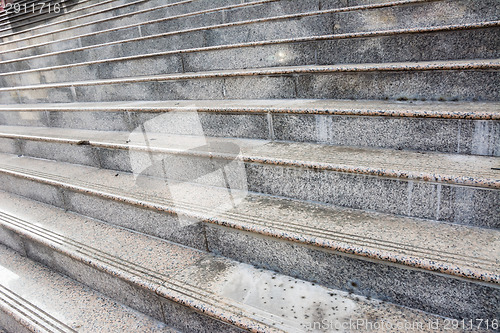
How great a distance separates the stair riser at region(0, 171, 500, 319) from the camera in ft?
3.82

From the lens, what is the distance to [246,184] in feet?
6.30

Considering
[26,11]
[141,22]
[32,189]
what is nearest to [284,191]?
[32,189]

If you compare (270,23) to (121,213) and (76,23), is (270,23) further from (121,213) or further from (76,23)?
(76,23)

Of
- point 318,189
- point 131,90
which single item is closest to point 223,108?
point 318,189

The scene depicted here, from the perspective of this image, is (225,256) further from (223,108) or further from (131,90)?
(131,90)

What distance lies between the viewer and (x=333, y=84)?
2.19 meters

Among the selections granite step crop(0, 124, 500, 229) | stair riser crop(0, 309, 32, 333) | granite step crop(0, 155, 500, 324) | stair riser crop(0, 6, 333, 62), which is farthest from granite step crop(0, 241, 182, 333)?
stair riser crop(0, 6, 333, 62)

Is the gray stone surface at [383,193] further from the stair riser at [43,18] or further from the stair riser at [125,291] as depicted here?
the stair riser at [43,18]

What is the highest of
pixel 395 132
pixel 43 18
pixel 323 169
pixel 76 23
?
pixel 43 18

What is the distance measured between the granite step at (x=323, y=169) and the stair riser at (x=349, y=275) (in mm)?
351

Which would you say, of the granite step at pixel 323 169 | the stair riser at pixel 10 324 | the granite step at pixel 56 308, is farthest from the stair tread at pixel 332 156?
the stair riser at pixel 10 324

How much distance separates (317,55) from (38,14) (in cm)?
658

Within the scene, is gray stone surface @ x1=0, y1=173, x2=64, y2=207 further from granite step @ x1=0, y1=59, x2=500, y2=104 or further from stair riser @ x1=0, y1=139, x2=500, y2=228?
granite step @ x1=0, y1=59, x2=500, y2=104

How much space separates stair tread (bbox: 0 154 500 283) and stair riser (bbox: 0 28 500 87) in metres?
1.18
